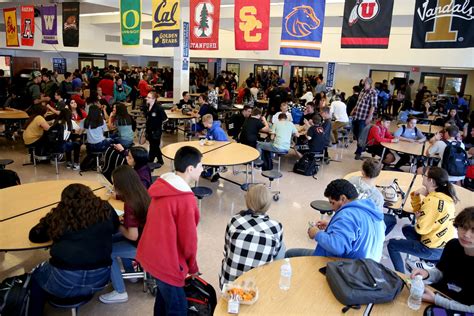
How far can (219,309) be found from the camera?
210 centimetres

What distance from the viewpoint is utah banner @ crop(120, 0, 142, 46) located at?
332 inches

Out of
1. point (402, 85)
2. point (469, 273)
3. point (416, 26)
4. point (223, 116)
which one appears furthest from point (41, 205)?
point (402, 85)

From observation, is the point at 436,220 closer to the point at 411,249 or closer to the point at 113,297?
the point at 411,249

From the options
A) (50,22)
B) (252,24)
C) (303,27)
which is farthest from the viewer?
(50,22)

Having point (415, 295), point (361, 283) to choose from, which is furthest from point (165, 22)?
point (415, 295)

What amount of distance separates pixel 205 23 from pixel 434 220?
6002mm

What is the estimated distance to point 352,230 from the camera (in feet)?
8.37

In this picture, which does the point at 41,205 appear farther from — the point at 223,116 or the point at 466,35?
the point at 223,116

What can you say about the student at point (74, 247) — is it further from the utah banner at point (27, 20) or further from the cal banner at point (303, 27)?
the utah banner at point (27, 20)

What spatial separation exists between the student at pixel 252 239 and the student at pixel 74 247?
95 centimetres

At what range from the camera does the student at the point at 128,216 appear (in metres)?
2.95

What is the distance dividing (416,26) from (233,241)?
14.5 ft

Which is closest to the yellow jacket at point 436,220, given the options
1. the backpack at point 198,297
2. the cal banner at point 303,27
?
the backpack at point 198,297

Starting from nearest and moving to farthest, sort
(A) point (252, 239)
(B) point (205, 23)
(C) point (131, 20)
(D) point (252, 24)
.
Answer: (A) point (252, 239)
(D) point (252, 24)
(B) point (205, 23)
(C) point (131, 20)
